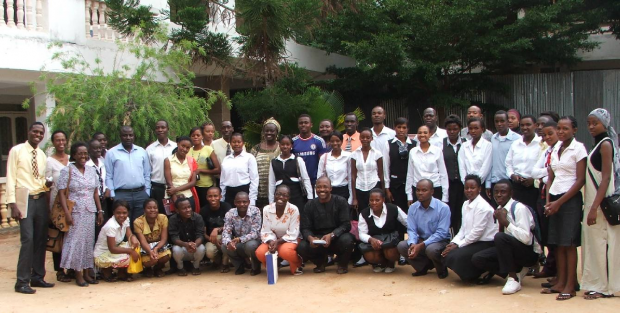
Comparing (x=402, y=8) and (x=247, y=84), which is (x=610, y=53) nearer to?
Result: (x=402, y=8)

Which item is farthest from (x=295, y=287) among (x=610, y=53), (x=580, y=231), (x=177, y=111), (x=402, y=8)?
(x=610, y=53)

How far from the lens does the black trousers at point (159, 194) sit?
7.13 metres

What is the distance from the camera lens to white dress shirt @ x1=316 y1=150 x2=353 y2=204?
23.0 ft

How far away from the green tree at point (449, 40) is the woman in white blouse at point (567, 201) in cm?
695

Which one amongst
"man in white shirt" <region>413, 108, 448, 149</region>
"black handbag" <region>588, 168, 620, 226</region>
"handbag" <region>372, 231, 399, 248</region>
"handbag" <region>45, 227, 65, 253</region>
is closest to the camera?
"black handbag" <region>588, 168, 620, 226</region>

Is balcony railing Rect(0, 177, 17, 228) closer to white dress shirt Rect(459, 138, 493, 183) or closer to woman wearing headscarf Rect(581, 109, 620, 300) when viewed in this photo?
white dress shirt Rect(459, 138, 493, 183)

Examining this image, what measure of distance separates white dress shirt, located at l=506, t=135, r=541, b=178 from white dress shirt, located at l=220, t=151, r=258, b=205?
285 centimetres

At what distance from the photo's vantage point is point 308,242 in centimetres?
661

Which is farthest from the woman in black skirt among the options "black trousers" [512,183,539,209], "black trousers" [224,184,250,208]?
"black trousers" [512,183,539,209]

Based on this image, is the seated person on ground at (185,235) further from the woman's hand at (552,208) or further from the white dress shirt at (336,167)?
the woman's hand at (552,208)

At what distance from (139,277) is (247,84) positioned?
9.01 meters

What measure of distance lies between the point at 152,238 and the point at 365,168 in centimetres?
253

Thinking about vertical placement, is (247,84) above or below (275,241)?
above

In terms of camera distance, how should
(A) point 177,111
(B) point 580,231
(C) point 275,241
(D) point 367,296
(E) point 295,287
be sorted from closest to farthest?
(B) point 580,231
(D) point 367,296
(E) point 295,287
(C) point 275,241
(A) point 177,111
